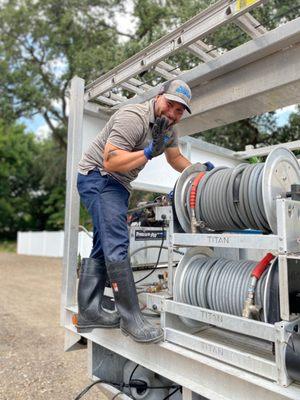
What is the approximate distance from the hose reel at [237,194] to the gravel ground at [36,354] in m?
2.90

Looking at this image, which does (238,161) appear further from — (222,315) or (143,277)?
(222,315)

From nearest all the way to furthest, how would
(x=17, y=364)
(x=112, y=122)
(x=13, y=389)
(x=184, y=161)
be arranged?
(x=112, y=122), (x=184, y=161), (x=13, y=389), (x=17, y=364)

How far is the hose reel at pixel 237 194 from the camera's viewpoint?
6.23ft

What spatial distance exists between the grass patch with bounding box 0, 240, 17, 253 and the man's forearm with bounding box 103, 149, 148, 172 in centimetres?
2546

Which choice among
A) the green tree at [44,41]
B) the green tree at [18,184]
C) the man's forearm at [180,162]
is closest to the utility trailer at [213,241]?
the man's forearm at [180,162]

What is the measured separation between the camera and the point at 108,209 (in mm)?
2387

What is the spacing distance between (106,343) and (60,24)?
16.8 m

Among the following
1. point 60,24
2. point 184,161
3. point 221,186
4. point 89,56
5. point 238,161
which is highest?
point 60,24

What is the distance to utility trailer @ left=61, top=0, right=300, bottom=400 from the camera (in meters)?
1.71

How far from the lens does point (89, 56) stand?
1298 cm

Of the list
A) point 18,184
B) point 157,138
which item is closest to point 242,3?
point 157,138

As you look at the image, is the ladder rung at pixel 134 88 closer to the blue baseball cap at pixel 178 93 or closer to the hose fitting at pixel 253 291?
the blue baseball cap at pixel 178 93

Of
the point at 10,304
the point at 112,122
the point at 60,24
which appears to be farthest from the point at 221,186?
the point at 60,24

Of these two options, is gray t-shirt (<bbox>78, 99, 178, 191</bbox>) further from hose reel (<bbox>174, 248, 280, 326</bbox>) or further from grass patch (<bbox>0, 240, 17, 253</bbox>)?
grass patch (<bbox>0, 240, 17, 253</bbox>)
